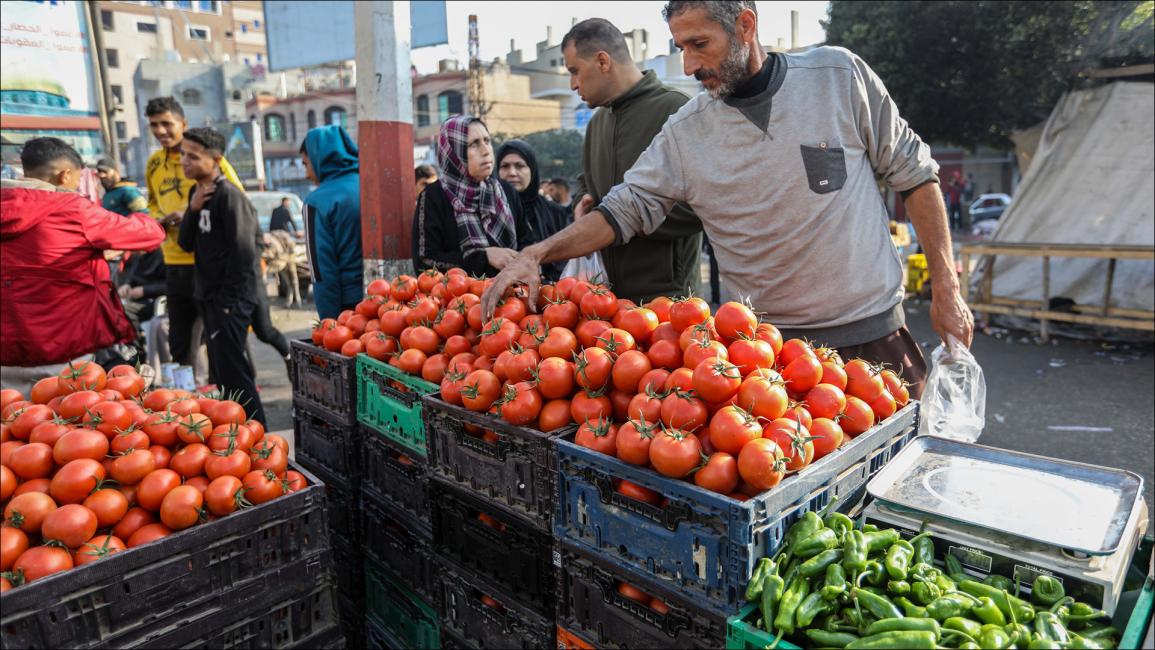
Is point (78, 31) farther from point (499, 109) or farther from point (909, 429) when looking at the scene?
point (499, 109)

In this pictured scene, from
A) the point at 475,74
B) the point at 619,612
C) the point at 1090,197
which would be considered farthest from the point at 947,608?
the point at 475,74

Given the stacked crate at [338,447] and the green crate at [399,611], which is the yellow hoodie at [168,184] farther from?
the green crate at [399,611]

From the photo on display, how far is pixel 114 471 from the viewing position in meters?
2.29

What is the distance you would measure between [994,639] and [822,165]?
5.93ft

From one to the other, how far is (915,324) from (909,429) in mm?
9030

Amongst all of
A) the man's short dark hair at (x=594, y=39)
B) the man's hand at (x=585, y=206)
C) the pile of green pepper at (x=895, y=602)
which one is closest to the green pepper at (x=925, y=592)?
the pile of green pepper at (x=895, y=602)

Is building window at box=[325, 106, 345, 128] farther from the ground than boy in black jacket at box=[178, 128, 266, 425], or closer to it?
farther from the ground

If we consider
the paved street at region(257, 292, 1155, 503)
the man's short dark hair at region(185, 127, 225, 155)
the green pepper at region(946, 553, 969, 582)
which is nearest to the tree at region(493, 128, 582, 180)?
the paved street at region(257, 292, 1155, 503)

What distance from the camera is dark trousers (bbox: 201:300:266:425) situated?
16.6ft

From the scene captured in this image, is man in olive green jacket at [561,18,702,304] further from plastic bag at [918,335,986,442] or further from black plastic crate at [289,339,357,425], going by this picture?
black plastic crate at [289,339,357,425]

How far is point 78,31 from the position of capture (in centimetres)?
1499

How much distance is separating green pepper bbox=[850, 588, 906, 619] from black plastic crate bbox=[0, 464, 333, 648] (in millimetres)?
1808

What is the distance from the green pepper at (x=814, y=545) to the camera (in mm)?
1672

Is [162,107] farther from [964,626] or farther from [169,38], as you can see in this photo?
[169,38]
